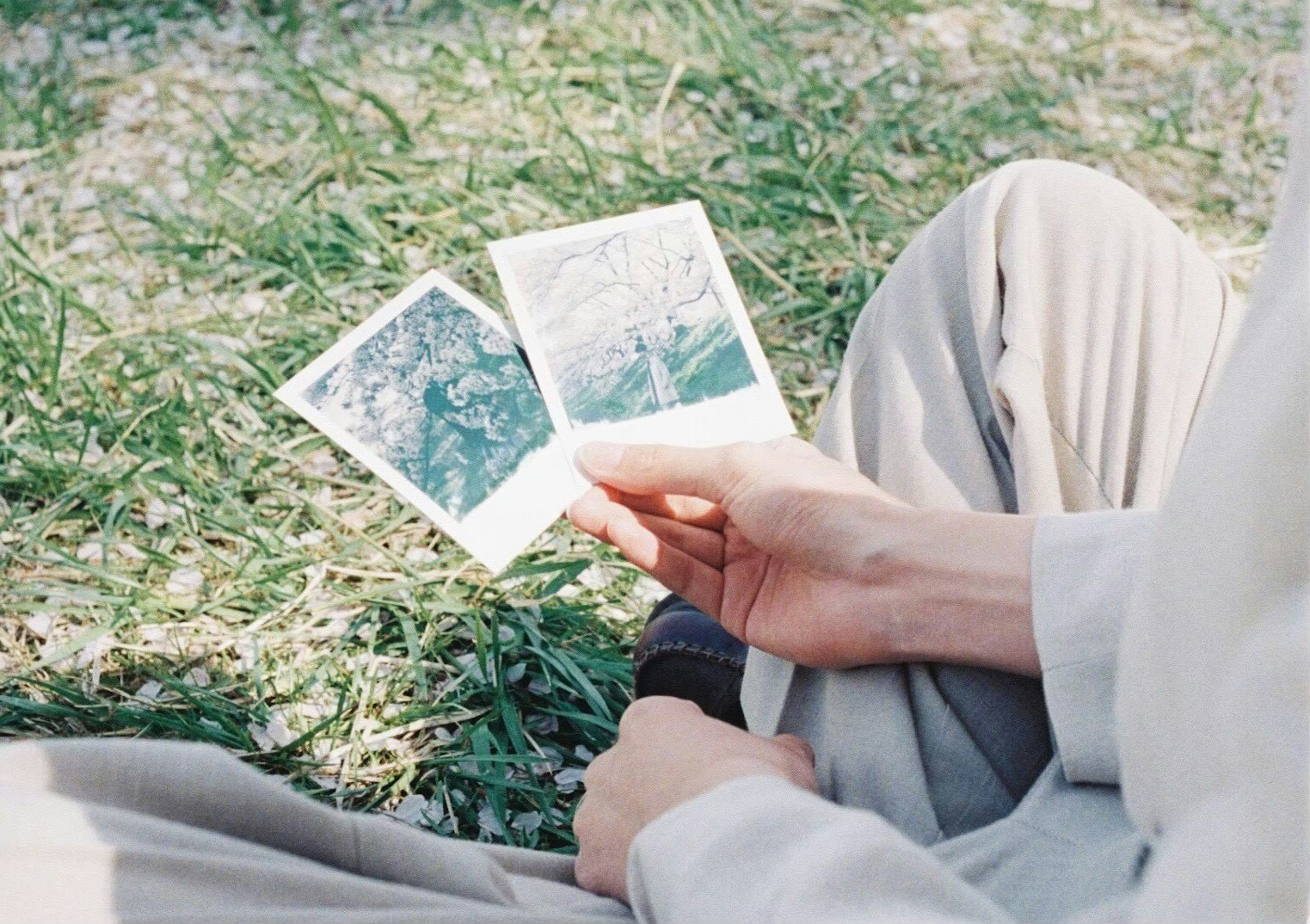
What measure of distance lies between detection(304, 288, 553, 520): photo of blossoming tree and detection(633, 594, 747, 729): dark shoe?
332mm

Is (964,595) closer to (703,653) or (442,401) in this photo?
(703,653)

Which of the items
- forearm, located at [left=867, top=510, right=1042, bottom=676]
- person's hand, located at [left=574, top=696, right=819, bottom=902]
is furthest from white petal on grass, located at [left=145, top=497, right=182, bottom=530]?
forearm, located at [left=867, top=510, right=1042, bottom=676]

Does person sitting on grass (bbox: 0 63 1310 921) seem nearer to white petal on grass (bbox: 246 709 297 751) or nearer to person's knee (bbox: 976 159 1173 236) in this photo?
person's knee (bbox: 976 159 1173 236)

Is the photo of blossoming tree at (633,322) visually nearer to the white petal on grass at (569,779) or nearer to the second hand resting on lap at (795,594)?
the second hand resting on lap at (795,594)

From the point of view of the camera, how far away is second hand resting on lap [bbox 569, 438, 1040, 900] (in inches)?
36.8

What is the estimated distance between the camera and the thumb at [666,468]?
3.93 feet

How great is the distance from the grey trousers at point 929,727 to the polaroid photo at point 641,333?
402 mm

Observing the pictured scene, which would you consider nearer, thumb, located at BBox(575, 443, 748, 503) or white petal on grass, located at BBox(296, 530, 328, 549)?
thumb, located at BBox(575, 443, 748, 503)

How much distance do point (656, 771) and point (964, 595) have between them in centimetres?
28

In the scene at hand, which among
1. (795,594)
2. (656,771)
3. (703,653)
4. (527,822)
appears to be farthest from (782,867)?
(527,822)

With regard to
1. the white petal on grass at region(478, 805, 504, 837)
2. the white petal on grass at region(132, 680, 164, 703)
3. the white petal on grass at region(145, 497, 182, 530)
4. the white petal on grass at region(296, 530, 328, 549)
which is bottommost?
the white petal on grass at region(478, 805, 504, 837)

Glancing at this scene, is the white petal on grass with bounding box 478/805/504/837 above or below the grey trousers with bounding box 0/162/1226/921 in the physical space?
below

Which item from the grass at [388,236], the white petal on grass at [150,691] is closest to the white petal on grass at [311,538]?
A: the grass at [388,236]

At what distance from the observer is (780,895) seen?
0.66 metres
